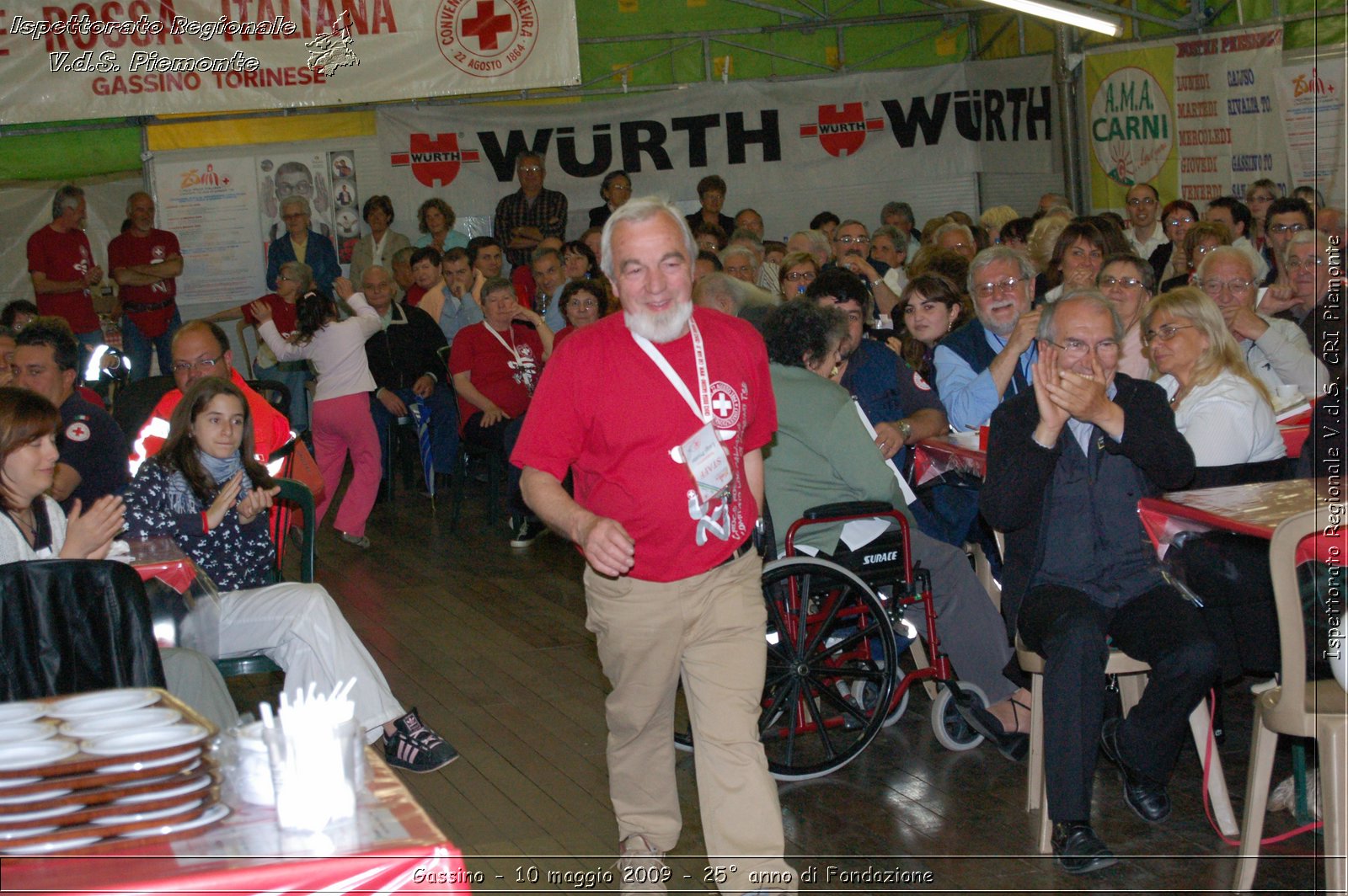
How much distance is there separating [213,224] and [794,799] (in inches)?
327

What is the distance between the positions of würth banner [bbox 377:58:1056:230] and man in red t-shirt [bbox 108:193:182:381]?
197cm

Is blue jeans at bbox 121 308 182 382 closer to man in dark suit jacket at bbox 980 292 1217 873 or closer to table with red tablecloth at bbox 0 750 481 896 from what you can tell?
man in dark suit jacket at bbox 980 292 1217 873

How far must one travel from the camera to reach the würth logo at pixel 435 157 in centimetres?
1105

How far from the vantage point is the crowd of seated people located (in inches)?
134

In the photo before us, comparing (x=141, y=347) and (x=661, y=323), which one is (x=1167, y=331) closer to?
(x=661, y=323)

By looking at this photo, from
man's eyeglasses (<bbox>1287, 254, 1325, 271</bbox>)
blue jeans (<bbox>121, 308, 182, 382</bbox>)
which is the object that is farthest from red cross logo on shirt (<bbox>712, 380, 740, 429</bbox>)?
blue jeans (<bbox>121, 308, 182, 382</bbox>)

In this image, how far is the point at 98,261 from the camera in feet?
36.2

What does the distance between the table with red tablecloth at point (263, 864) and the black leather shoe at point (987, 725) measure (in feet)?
8.21

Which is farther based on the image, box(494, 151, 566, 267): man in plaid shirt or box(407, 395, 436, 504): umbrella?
box(494, 151, 566, 267): man in plaid shirt

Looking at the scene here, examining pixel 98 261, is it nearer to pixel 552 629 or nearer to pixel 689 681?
pixel 552 629

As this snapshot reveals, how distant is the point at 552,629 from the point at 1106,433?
2.85 metres

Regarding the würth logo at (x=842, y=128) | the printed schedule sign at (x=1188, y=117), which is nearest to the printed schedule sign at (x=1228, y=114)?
Answer: the printed schedule sign at (x=1188, y=117)

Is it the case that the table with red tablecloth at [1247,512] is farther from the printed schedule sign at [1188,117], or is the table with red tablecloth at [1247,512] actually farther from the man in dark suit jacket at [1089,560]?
the printed schedule sign at [1188,117]

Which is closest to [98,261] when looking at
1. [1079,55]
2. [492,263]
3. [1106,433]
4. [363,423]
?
[492,263]
